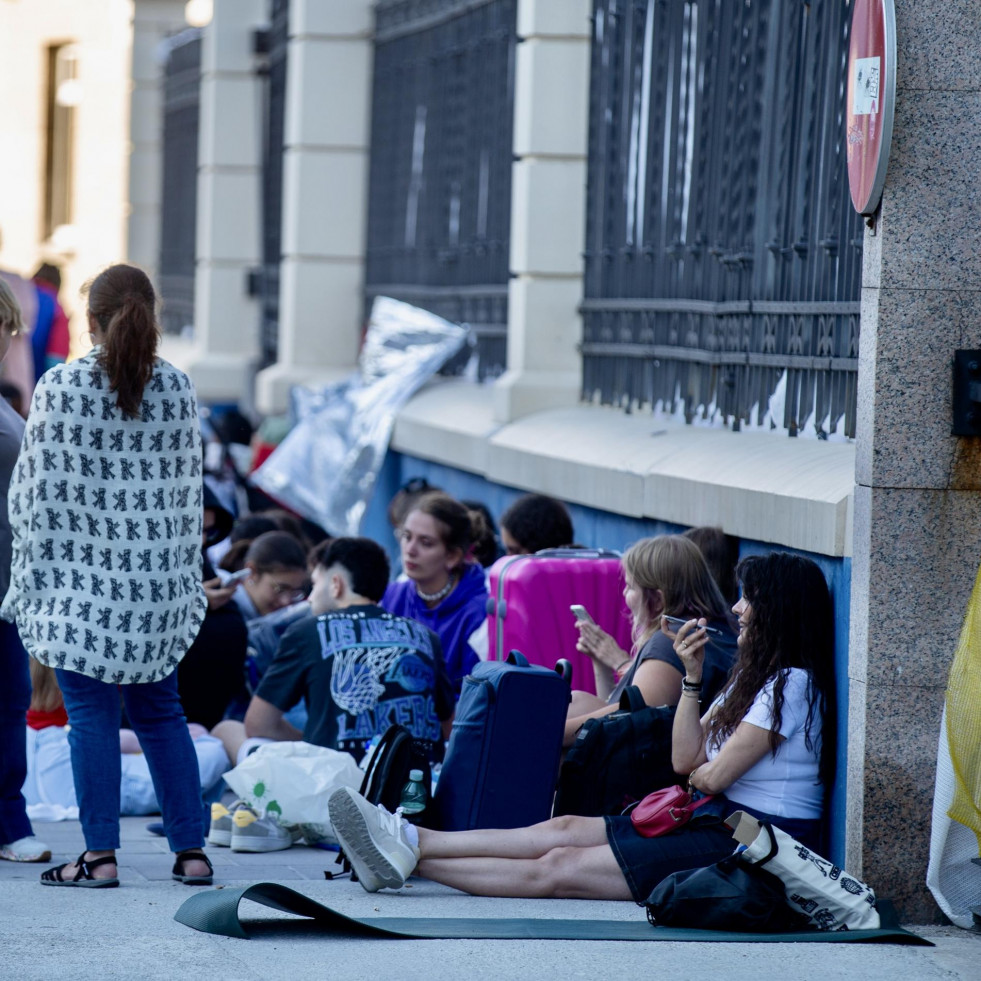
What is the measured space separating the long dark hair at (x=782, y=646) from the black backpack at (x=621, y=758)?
29 centimetres

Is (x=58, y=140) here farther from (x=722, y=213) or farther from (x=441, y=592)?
(x=441, y=592)

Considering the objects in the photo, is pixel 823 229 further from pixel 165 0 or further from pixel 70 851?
pixel 165 0

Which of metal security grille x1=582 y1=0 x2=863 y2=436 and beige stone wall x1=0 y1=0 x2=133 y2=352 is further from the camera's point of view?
beige stone wall x1=0 y1=0 x2=133 y2=352

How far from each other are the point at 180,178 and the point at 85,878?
46.7 feet

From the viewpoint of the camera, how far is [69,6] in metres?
23.7

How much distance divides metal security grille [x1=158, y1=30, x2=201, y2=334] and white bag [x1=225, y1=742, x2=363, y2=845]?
1206 centimetres

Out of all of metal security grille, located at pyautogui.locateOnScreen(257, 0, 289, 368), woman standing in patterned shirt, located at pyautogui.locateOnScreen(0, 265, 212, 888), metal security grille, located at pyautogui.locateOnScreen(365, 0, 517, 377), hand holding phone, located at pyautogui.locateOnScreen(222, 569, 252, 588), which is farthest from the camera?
metal security grille, located at pyautogui.locateOnScreen(257, 0, 289, 368)

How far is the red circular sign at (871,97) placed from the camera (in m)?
4.96

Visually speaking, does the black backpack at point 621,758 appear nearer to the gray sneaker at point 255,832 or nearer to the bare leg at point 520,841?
the bare leg at point 520,841

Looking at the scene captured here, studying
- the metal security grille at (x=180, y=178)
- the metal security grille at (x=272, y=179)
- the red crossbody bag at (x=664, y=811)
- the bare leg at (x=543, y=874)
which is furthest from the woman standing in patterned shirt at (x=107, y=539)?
the metal security grille at (x=180, y=178)

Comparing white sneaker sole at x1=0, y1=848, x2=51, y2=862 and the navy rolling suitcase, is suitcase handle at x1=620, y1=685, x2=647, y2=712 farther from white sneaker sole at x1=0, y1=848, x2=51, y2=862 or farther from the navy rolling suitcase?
white sneaker sole at x1=0, y1=848, x2=51, y2=862

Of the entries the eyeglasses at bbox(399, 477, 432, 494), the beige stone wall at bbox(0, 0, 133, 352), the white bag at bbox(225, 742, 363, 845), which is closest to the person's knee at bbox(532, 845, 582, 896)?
the white bag at bbox(225, 742, 363, 845)

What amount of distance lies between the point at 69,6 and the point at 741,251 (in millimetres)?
18077

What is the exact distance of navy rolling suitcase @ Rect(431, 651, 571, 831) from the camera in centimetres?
552
